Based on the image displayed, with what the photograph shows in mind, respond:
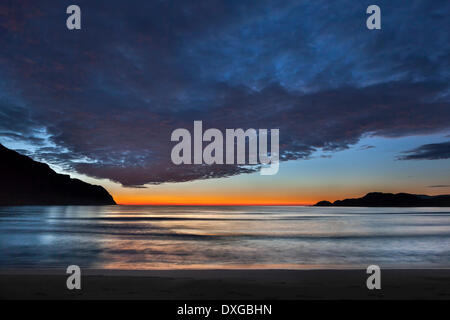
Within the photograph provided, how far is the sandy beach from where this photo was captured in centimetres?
853

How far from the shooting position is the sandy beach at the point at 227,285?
28.0ft

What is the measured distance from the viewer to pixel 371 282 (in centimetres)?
1020

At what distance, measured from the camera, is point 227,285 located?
1002 cm

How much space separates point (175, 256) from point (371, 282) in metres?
14.0

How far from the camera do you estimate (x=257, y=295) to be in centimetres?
871

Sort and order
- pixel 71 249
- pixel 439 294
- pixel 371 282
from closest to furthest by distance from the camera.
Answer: pixel 439 294 < pixel 371 282 < pixel 71 249
